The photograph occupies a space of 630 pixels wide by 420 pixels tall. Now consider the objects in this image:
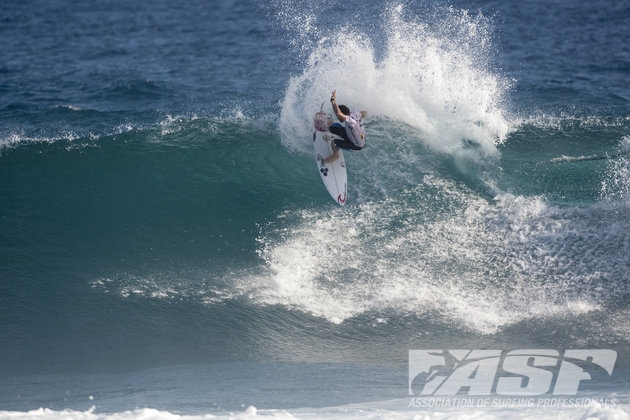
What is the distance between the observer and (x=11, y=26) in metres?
27.0

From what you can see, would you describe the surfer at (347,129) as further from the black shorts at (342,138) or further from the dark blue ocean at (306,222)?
the dark blue ocean at (306,222)

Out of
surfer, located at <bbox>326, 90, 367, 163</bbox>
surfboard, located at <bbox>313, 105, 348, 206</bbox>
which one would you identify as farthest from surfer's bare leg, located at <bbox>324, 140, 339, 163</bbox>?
surfer, located at <bbox>326, 90, 367, 163</bbox>

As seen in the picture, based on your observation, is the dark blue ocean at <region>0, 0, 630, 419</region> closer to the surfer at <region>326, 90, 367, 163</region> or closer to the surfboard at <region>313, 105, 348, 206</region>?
the surfboard at <region>313, 105, 348, 206</region>

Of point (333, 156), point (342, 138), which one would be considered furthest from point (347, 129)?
point (333, 156)

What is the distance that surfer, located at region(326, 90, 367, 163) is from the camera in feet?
52.2

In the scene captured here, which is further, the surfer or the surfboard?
the surfboard

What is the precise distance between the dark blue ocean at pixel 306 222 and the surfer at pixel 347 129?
1186mm

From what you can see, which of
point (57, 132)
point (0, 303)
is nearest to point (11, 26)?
point (57, 132)

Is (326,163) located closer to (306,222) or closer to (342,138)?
(342,138)

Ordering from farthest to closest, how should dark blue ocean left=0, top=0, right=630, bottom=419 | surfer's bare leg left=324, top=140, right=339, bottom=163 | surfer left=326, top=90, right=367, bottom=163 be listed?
1. surfer's bare leg left=324, top=140, right=339, bottom=163
2. surfer left=326, top=90, right=367, bottom=163
3. dark blue ocean left=0, top=0, right=630, bottom=419

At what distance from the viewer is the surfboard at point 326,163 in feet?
54.6

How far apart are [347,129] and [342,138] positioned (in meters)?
0.54

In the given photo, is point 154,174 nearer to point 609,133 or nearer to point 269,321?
point 269,321

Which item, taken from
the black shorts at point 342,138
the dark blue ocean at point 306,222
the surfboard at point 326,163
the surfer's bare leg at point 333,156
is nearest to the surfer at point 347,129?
the black shorts at point 342,138
